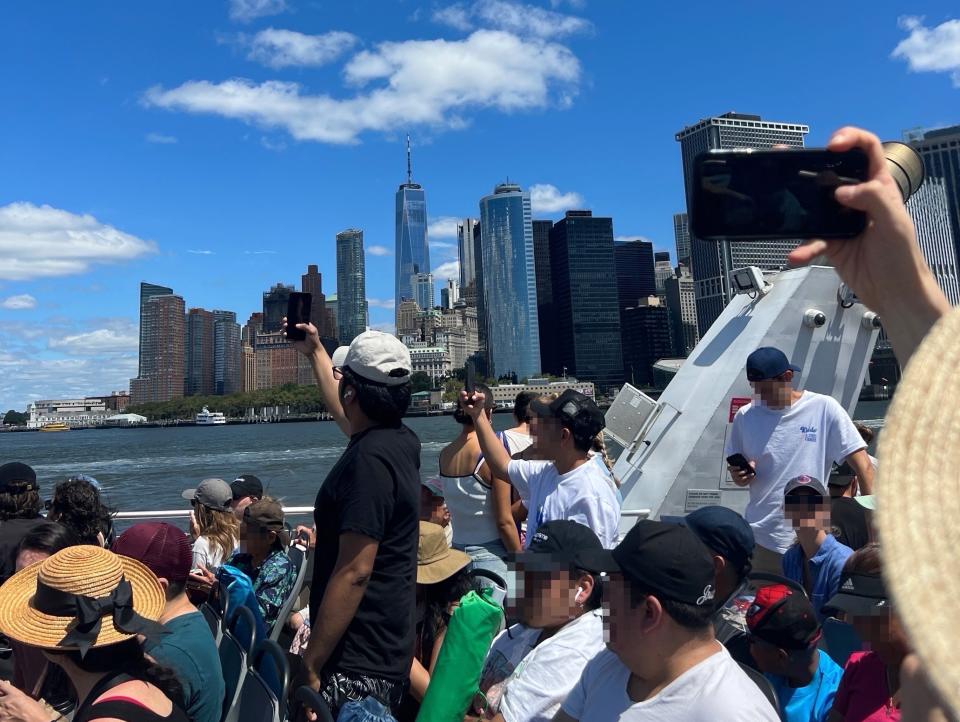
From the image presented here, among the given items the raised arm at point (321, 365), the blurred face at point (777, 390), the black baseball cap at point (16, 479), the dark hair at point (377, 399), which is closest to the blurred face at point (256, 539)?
the raised arm at point (321, 365)

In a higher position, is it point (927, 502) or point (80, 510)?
point (927, 502)

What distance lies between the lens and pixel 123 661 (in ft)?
6.91

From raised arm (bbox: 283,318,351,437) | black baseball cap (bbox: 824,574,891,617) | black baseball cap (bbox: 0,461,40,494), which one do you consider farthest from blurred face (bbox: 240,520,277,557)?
black baseball cap (bbox: 824,574,891,617)

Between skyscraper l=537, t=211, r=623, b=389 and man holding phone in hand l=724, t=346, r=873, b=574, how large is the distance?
12185 cm

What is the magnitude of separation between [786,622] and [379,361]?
1.58 meters

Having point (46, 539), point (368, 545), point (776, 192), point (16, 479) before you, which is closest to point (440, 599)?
point (368, 545)

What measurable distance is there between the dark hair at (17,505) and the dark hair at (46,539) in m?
0.80

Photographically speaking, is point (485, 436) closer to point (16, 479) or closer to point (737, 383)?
point (16, 479)

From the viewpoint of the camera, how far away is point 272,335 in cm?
19288

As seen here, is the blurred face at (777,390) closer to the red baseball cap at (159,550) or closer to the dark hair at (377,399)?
the dark hair at (377,399)

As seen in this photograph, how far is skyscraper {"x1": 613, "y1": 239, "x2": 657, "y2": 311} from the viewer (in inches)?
6432

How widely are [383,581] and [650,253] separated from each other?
17890 centimetres

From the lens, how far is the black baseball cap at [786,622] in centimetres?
237

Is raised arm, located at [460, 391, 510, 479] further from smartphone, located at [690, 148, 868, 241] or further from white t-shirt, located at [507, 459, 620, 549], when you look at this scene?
smartphone, located at [690, 148, 868, 241]
